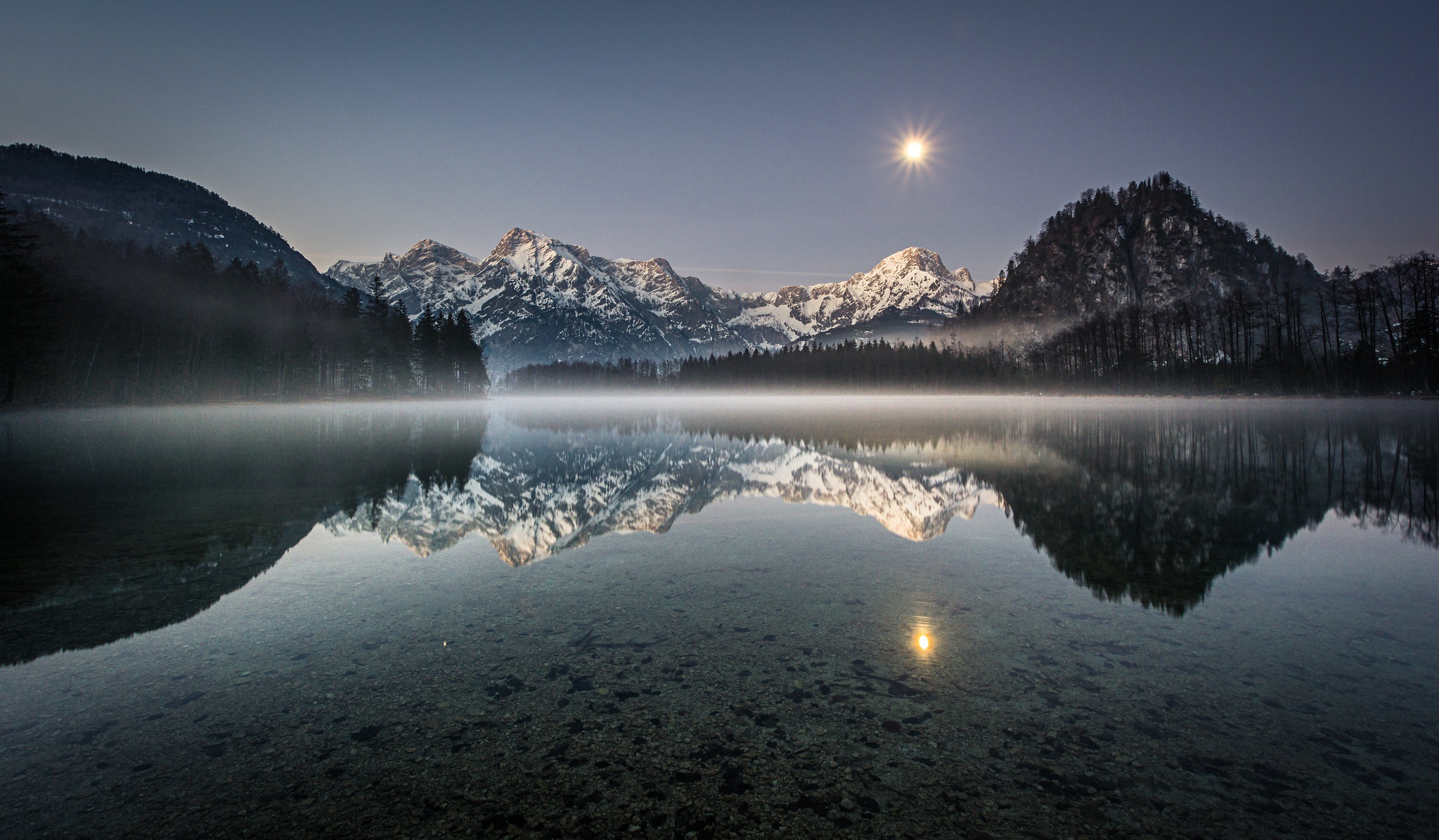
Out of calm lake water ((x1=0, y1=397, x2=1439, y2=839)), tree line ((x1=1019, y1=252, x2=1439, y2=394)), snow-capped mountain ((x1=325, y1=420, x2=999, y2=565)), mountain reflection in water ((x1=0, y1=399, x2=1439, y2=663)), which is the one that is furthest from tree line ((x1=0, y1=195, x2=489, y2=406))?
tree line ((x1=1019, y1=252, x2=1439, y2=394))

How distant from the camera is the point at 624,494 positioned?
58.1 ft

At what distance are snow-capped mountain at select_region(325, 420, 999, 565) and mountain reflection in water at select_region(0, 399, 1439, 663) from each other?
0.10 meters

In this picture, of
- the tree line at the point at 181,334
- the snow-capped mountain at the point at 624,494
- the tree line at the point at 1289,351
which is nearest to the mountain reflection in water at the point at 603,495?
the snow-capped mountain at the point at 624,494

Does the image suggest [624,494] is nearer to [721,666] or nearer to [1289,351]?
[721,666]

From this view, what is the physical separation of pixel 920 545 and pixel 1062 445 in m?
22.4

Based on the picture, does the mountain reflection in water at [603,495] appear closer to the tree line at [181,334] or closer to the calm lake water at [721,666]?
the calm lake water at [721,666]

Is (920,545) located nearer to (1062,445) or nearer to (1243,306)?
(1062,445)

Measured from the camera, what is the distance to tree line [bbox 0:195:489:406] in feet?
183

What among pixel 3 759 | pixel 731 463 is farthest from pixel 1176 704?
pixel 731 463

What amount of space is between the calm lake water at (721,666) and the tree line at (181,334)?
5978 cm

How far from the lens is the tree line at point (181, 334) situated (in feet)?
183

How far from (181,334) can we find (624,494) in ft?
278

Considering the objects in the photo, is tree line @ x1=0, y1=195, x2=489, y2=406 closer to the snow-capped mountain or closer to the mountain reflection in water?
the mountain reflection in water

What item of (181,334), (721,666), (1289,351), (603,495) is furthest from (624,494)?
(1289,351)
